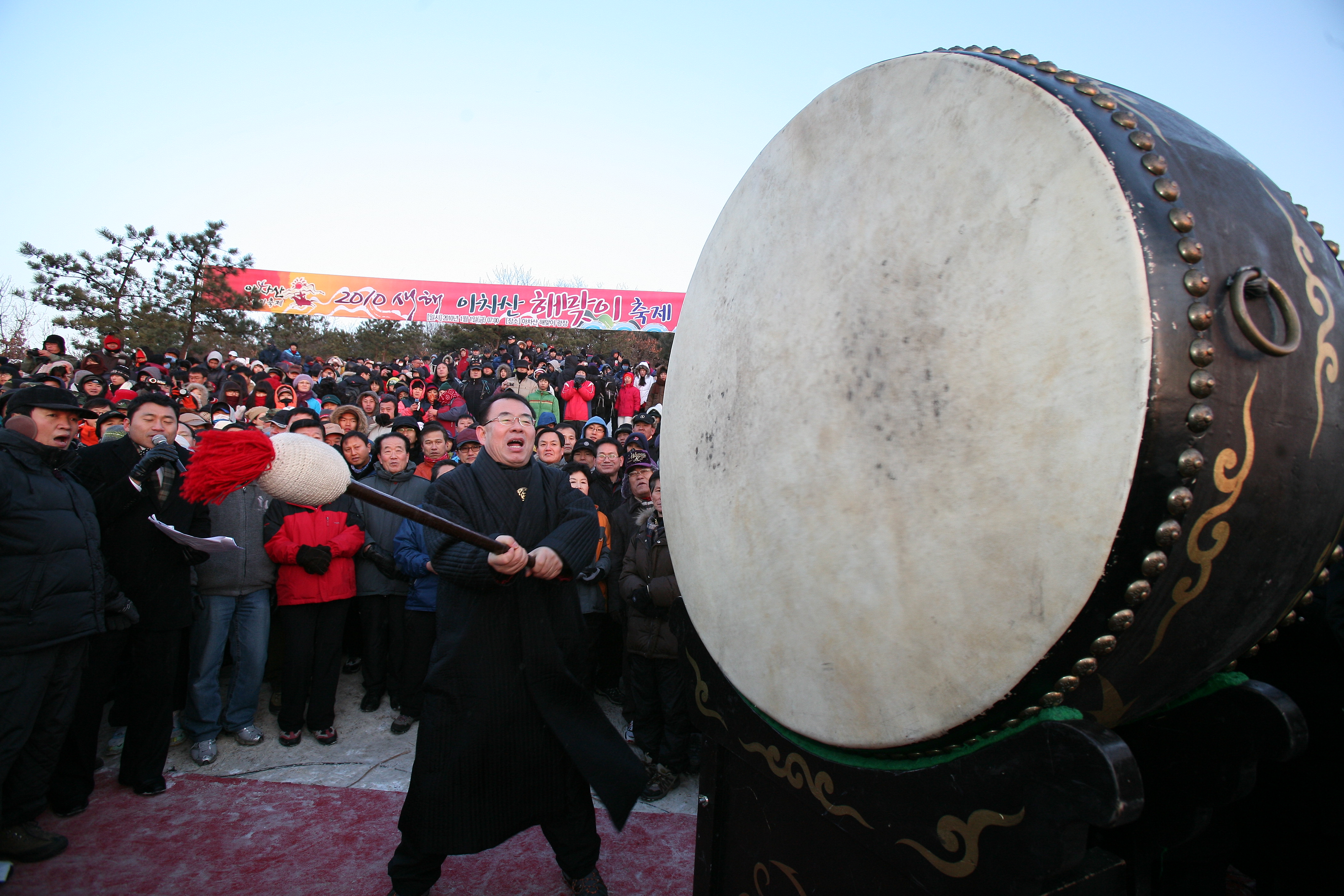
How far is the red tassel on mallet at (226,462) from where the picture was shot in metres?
1.49

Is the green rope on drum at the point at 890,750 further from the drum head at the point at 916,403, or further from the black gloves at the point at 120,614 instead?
the black gloves at the point at 120,614

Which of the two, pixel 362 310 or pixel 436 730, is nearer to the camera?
pixel 436 730

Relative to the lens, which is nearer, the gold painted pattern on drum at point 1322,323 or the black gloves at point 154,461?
the gold painted pattern on drum at point 1322,323

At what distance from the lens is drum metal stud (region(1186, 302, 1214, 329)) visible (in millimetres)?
750

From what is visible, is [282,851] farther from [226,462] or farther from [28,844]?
[226,462]

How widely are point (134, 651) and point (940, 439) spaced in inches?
147

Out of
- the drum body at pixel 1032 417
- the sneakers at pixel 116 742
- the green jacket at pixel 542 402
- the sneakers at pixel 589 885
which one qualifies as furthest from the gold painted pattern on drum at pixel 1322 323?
the green jacket at pixel 542 402

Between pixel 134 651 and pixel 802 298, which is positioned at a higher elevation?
pixel 802 298

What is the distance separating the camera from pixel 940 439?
35.9 inches

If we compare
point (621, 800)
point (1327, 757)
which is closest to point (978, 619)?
point (1327, 757)

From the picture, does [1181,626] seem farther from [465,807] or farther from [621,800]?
[465,807]

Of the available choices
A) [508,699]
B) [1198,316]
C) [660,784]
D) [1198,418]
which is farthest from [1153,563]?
[660,784]

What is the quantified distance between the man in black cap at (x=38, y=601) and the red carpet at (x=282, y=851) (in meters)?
0.21

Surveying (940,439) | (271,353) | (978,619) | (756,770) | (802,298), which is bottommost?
(756,770)
